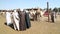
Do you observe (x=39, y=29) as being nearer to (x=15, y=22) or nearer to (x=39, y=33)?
(x=39, y=33)

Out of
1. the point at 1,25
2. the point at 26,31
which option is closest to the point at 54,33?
the point at 26,31

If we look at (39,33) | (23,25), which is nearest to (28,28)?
(23,25)

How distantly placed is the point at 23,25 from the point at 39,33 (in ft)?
4.79

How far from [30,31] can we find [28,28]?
2.33 feet

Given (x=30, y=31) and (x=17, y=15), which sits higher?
(x=17, y=15)

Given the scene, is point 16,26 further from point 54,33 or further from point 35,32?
point 54,33

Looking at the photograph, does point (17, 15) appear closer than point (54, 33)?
No

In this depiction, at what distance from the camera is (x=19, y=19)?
12422 millimetres

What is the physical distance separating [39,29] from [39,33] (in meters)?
1.12

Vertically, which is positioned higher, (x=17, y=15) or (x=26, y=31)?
(x=17, y=15)

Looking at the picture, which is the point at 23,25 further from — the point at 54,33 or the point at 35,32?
the point at 54,33

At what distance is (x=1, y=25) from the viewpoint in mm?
12766

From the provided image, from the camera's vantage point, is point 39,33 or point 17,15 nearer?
point 39,33

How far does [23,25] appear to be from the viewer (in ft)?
39.9
